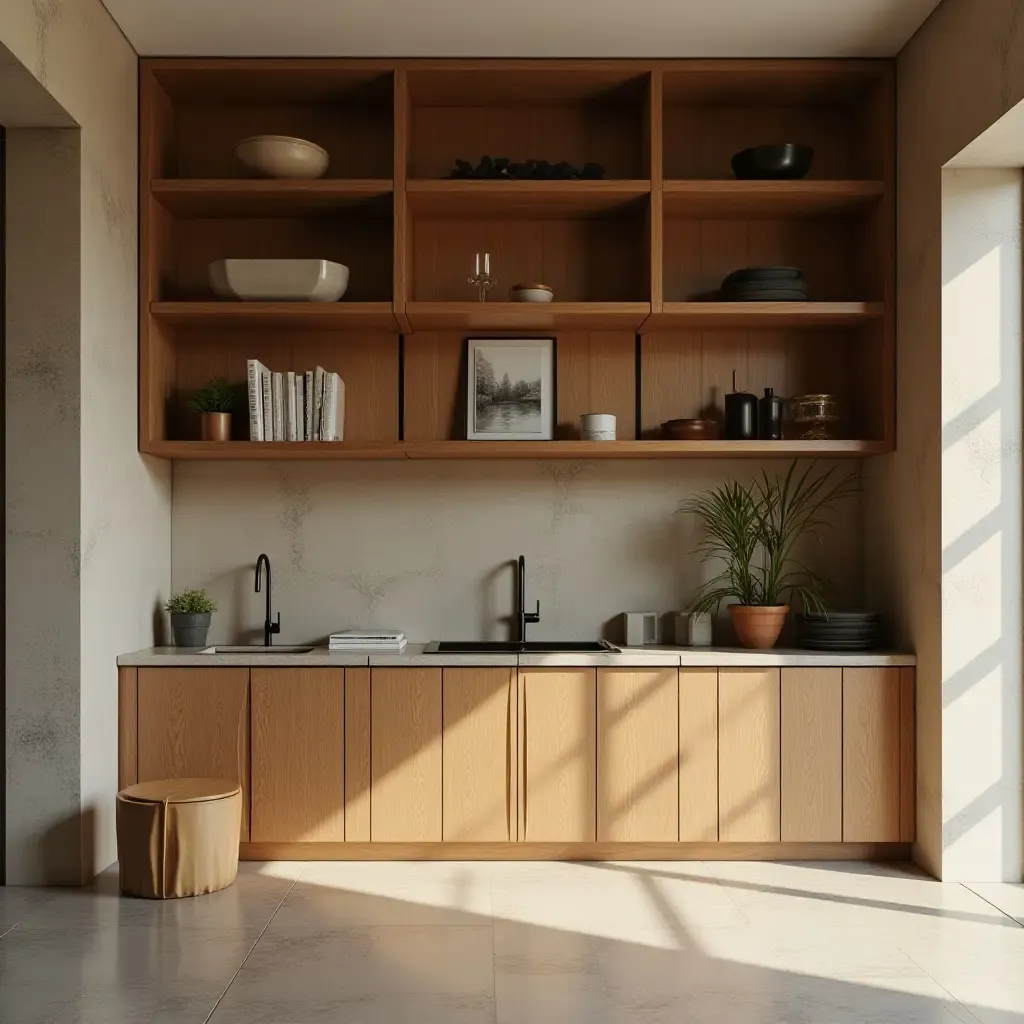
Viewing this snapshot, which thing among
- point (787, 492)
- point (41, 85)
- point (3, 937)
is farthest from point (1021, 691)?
point (41, 85)

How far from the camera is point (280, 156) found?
418 cm

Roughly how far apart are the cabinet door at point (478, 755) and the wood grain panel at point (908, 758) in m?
1.40

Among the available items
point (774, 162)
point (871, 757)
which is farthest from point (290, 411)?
point (871, 757)

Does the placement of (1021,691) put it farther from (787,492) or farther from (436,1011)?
(436,1011)

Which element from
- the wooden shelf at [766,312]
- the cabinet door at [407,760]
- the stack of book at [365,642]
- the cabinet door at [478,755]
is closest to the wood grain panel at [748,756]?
the cabinet door at [478,755]

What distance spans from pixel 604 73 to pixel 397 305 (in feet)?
3.87

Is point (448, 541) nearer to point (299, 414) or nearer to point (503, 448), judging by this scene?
point (503, 448)

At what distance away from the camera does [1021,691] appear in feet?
12.5

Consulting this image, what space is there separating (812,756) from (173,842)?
2216mm

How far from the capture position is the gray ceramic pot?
169 inches

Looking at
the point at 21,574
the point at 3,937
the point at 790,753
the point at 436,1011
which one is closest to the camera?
the point at 436,1011

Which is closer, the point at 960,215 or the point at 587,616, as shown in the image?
the point at 960,215

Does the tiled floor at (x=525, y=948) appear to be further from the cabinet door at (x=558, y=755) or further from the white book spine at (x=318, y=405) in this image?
the white book spine at (x=318, y=405)

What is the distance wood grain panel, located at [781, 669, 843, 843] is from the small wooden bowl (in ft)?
3.11
